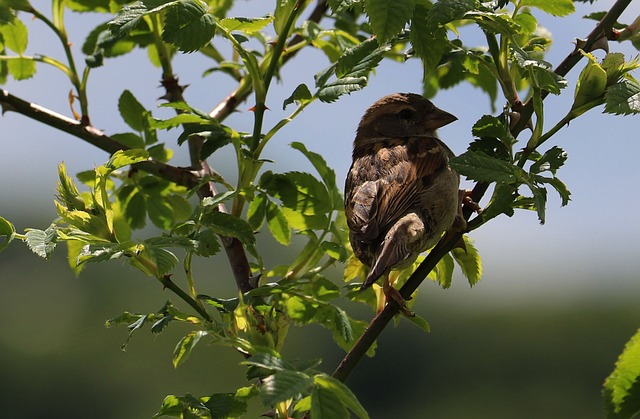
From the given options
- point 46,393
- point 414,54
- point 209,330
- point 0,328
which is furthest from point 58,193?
point 46,393

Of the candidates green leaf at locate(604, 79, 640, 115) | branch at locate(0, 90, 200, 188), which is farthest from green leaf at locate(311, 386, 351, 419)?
branch at locate(0, 90, 200, 188)

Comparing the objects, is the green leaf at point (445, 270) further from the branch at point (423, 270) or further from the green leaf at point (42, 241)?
the green leaf at point (42, 241)

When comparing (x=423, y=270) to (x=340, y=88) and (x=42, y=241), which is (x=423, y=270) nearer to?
(x=340, y=88)

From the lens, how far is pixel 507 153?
180 cm

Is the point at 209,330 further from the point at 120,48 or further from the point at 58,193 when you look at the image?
the point at 120,48

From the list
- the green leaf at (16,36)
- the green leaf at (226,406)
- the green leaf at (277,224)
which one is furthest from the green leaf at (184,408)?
the green leaf at (16,36)

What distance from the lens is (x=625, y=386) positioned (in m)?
1.22

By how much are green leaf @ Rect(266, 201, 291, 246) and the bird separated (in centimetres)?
18

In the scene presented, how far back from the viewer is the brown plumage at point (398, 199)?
88.8 inches

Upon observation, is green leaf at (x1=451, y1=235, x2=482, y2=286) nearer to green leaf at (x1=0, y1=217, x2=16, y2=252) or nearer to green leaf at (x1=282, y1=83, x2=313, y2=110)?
green leaf at (x1=282, y1=83, x2=313, y2=110)

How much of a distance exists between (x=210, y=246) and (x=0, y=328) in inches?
1024

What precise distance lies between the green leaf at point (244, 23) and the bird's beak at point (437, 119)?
4.59ft

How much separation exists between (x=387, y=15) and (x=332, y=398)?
0.73 m

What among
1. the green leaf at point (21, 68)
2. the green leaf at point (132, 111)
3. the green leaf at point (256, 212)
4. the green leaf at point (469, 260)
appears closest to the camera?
the green leaf at point (469, 260)
